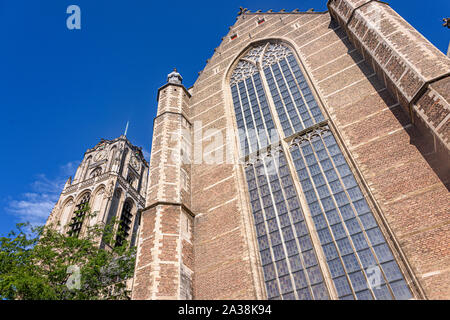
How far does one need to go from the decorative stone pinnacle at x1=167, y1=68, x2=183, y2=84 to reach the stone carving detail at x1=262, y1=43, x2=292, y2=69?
4.22 metres

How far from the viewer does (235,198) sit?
9195mm

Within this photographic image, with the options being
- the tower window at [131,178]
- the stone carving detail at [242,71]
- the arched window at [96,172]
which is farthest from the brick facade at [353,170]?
the tower window at [131,178]

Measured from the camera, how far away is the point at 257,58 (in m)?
14.3

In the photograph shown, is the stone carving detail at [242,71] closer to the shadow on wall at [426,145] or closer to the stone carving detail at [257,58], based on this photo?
the stone carving detail at [257,58]

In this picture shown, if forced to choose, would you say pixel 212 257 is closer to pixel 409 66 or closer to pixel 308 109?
pixel 308 109

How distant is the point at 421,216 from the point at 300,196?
8.83 ft

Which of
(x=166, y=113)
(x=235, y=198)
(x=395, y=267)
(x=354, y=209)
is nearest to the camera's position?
(x=395, y=267)

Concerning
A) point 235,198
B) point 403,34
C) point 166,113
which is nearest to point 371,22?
point 403,34

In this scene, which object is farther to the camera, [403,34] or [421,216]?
[403,34]

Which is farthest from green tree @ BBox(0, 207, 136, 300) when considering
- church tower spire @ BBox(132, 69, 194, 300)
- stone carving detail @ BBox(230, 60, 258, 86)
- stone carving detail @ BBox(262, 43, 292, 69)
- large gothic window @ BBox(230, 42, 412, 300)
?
stone carving detail @ BBox(262, 43, 292, 69)

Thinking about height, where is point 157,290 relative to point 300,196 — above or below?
below

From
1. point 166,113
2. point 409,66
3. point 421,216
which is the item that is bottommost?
point 421,216

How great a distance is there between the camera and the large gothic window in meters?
6.51

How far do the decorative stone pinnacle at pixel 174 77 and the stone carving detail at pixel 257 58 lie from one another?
2748 mm
